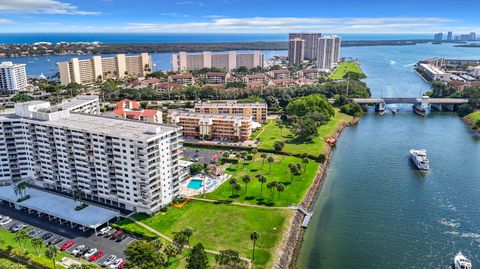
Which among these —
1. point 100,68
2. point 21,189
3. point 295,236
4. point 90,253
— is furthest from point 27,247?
point 100,68

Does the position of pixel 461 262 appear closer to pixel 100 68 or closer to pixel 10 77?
pixel 10 77

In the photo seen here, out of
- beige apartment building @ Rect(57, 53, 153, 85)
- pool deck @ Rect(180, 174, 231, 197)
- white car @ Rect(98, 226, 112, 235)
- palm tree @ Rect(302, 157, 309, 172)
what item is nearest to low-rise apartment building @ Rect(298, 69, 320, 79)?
beige apartment building @ Rect(57, 53, 153, 85)

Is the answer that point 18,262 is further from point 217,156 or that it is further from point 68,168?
point 217,156

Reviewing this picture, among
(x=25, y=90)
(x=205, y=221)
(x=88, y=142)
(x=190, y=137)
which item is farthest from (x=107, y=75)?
(x=205, y=221)

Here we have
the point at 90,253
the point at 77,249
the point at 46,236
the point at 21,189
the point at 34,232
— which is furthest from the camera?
the point at 21,189

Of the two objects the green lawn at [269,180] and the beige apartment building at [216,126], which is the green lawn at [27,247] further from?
the beige apartment building at [216,126]

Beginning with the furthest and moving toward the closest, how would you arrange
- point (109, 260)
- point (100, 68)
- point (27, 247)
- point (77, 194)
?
point (100, 68) → point (77, 194) → point (27, 247) → point (109, 260)

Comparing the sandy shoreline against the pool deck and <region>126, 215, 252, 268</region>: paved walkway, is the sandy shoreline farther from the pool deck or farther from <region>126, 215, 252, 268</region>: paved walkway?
the pool deck
